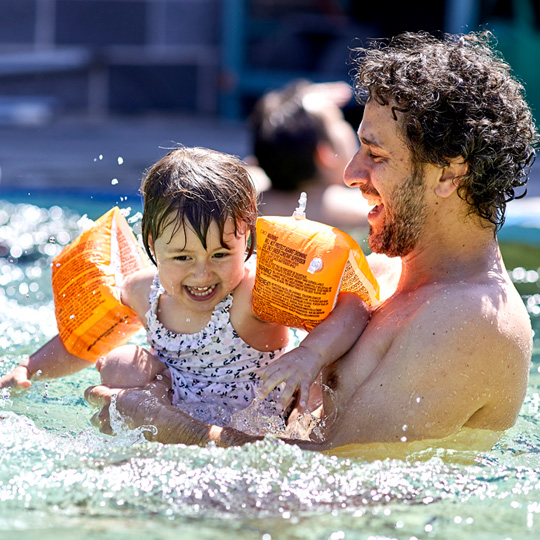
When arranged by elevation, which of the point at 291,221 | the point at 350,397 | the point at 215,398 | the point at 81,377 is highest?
the point at 291,221

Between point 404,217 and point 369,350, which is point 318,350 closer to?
point 369,350

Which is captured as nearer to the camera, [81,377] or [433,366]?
[433,366]

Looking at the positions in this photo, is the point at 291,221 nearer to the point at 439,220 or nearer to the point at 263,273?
the point at 263,273

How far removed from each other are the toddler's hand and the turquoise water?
29 centimetres

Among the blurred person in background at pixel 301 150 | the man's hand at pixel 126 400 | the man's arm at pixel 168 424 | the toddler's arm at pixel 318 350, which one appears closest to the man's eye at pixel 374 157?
the toddler's arm at pixel 318 350

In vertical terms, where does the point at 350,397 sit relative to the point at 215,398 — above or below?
above

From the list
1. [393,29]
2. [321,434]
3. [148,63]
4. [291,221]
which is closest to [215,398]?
[321,434]

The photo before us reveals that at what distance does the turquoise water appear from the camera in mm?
2533

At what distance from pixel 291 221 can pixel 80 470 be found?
3.60ft

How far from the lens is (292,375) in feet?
8.73

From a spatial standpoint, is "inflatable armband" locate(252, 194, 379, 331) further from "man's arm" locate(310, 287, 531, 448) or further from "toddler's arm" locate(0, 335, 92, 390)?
"toddler's arm" locate(0, 335, 92, 390)

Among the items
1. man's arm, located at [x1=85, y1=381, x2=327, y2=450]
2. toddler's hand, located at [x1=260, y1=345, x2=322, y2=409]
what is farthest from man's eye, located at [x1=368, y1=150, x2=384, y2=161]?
man's arm, located at [x1=85, y1=381, x2=327, y2=450]

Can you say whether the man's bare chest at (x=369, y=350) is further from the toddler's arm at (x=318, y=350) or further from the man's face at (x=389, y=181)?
the man's face at (x=389, y=181)

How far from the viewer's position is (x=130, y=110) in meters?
12.1
